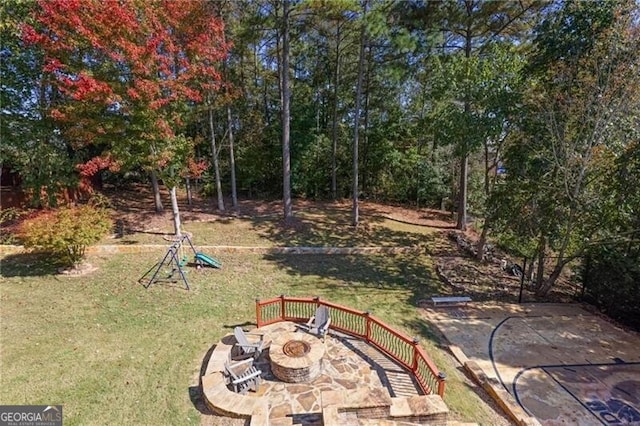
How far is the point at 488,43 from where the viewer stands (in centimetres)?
1223

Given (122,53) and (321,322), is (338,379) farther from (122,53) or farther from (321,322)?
(122,53)

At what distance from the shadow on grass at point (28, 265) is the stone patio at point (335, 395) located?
6.51 m

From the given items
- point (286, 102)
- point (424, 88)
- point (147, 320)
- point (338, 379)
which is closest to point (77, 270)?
point (147, 320)

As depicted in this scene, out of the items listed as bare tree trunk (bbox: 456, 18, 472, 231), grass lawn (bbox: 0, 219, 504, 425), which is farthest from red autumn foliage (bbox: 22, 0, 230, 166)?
bare tree trunk (bbox: 456, 18, 472, 231)

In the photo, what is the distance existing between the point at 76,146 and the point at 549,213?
14.8 m

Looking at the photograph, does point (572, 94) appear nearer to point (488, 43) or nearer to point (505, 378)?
point (488, 43)

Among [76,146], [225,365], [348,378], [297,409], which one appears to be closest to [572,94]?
[348,378]

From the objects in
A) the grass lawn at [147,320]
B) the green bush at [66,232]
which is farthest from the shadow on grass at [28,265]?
the green bush at [66,232]

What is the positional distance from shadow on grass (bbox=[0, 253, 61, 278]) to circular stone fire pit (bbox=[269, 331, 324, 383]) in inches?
292

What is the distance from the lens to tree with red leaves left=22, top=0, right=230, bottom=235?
29.1ft

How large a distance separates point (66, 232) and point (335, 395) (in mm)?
7981

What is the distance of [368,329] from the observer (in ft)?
21.6

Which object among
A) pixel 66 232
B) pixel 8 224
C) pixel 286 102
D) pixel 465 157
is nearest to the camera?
pixel 66 232

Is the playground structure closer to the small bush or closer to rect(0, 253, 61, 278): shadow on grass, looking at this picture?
rect(0, 253, 61, 278): shadow on grass
